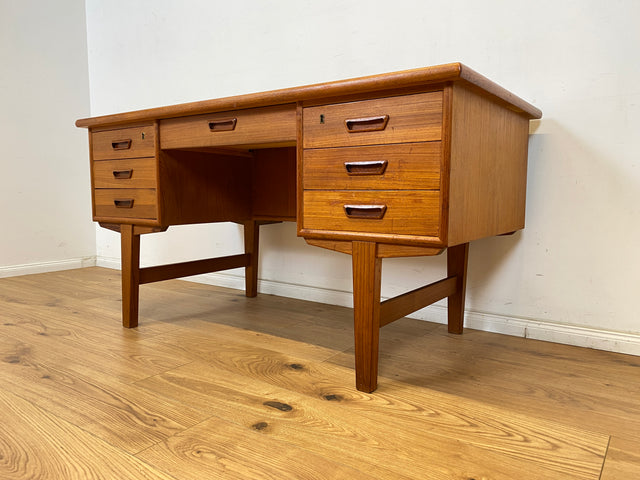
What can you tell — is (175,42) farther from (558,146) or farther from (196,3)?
(558,146)

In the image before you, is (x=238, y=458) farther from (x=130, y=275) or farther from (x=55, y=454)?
(x=130, y=275)

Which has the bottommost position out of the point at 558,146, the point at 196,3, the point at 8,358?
the point at 8,358

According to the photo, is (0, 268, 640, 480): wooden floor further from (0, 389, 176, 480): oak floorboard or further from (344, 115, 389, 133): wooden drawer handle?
(344, 115, 389, 133): wooden drawer handle

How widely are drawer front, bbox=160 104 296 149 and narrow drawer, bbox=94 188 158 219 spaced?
191 millimetres

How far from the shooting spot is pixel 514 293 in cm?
159

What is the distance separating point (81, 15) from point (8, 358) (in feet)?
8.04

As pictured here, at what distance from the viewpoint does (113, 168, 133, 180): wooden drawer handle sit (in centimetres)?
163

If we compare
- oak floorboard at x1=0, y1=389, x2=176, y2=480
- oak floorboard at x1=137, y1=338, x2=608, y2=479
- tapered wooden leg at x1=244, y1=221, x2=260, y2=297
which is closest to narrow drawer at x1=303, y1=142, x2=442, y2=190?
oak floorboard at x1=137, y1=338, x2=608, y2=479

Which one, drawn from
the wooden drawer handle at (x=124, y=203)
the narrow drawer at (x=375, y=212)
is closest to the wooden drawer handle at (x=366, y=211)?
the narrow drawer at (x=375, y=212)

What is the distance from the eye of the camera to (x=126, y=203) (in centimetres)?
165

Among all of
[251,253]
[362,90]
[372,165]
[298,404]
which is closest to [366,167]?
[372,165]

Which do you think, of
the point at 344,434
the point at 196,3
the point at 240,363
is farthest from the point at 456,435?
the point at 196,3

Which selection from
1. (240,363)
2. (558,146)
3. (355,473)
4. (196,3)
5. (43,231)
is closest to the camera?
(355,473)

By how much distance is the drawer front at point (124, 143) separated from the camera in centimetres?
157
